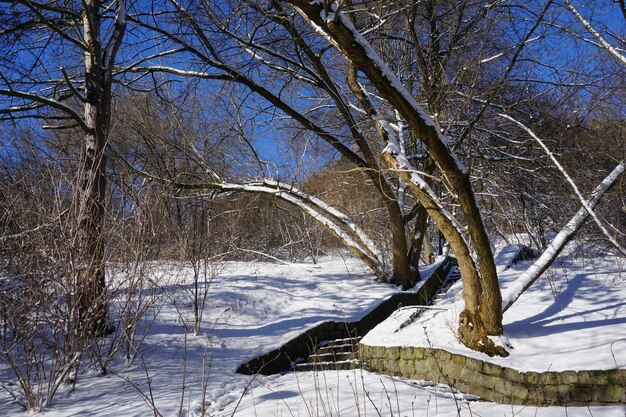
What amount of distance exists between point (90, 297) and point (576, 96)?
7687 mm

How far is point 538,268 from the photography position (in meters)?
6.27

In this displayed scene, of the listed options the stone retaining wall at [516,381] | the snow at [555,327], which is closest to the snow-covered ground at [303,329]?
the snow at [555,327]

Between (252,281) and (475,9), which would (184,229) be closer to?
(252,281)

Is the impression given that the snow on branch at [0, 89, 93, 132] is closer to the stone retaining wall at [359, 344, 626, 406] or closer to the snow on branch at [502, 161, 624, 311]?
the stone retaining wall at [359, 344, 626, 406]

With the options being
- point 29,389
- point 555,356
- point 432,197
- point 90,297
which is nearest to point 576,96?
point 432,197

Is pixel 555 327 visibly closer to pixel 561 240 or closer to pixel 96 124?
pixel 561 240

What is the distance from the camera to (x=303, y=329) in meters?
8.34

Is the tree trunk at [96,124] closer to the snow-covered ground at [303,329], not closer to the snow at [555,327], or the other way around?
the snow-covered ground at [303,329]

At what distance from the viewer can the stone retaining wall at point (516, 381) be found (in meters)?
4.91

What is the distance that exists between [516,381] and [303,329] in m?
3.86

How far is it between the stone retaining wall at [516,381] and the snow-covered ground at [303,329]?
0.13 metres

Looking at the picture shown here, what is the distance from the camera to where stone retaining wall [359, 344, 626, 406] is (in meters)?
4.91

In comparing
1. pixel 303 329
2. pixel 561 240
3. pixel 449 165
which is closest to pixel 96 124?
pixel 303 329

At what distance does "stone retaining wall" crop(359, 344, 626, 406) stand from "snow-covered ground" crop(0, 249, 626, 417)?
0.13m
